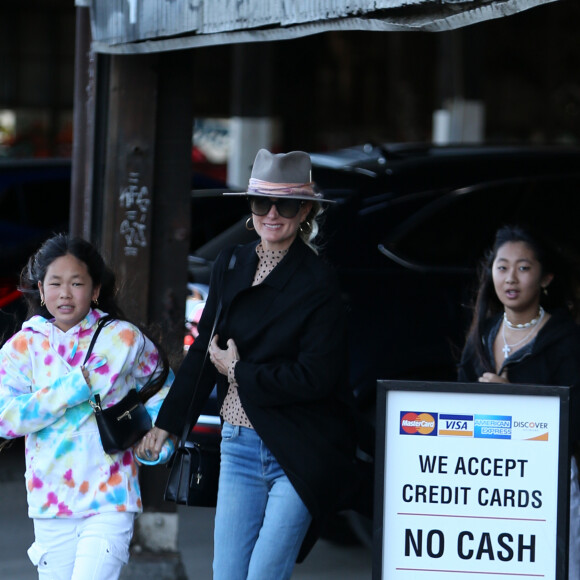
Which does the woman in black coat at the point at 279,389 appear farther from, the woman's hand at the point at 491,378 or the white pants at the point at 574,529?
the white pants at the point at 574,529

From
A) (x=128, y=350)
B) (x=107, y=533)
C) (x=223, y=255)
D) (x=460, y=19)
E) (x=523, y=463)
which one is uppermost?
(x=460, y=19)

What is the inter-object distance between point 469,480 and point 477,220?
2672mm

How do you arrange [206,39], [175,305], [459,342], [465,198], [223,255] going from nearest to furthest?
[223,255], [206,39], [175,305], [459,342], [465,198]

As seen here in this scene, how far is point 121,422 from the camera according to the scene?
4.06 m

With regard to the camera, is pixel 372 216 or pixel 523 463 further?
pixel 372 216

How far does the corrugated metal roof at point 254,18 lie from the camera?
3.52m

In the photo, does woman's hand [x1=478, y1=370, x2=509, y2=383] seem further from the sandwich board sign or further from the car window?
the car window

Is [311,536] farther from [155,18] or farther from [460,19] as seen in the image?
[155,18]

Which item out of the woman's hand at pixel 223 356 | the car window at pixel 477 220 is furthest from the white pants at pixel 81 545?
the car window at pixel 477 220

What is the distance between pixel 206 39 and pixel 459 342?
211cm

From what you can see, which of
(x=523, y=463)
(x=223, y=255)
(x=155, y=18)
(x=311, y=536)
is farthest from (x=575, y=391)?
(x=155, y=18)

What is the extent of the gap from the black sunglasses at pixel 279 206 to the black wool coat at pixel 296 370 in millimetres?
116

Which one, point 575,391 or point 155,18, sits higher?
point 155,18

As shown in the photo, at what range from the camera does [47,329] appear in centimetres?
415
